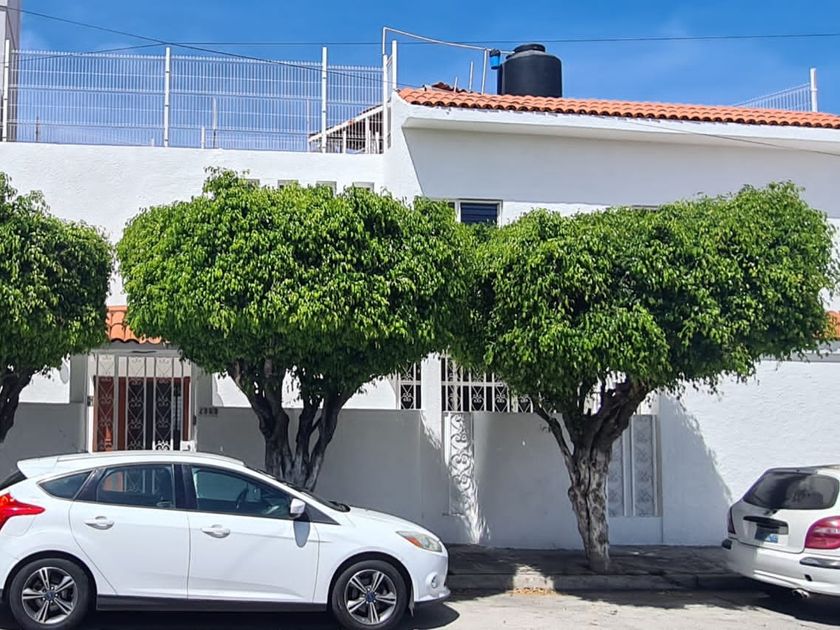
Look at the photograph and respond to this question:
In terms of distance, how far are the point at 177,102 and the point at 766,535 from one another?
10337mm

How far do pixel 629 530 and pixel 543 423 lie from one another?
6.22 ft

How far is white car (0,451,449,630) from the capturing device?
7.74m

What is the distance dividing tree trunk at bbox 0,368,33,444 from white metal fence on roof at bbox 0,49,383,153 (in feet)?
16.2

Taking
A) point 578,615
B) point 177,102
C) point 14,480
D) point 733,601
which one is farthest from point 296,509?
point 177,102

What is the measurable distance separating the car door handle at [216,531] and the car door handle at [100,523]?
0.75 m

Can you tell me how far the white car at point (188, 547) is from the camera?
7.74 meters

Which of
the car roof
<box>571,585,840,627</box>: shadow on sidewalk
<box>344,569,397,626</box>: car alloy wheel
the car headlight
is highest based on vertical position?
the car roof

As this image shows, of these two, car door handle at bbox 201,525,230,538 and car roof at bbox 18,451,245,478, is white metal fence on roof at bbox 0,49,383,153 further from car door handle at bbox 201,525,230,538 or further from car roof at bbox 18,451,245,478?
car door handle at bbox 201,525,230,538

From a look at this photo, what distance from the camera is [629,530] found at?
1323 cm

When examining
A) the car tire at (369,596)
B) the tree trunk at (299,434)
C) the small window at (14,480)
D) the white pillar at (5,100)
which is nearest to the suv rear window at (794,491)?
the car tire at (369,596)

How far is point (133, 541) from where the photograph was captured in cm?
783

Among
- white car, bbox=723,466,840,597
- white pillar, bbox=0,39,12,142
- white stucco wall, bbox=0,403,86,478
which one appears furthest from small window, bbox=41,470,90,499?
white pillar, bbox=0,39,12,142

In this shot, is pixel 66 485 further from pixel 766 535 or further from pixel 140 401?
pixel 766 535

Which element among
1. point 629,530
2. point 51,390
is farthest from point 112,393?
point 629,530
